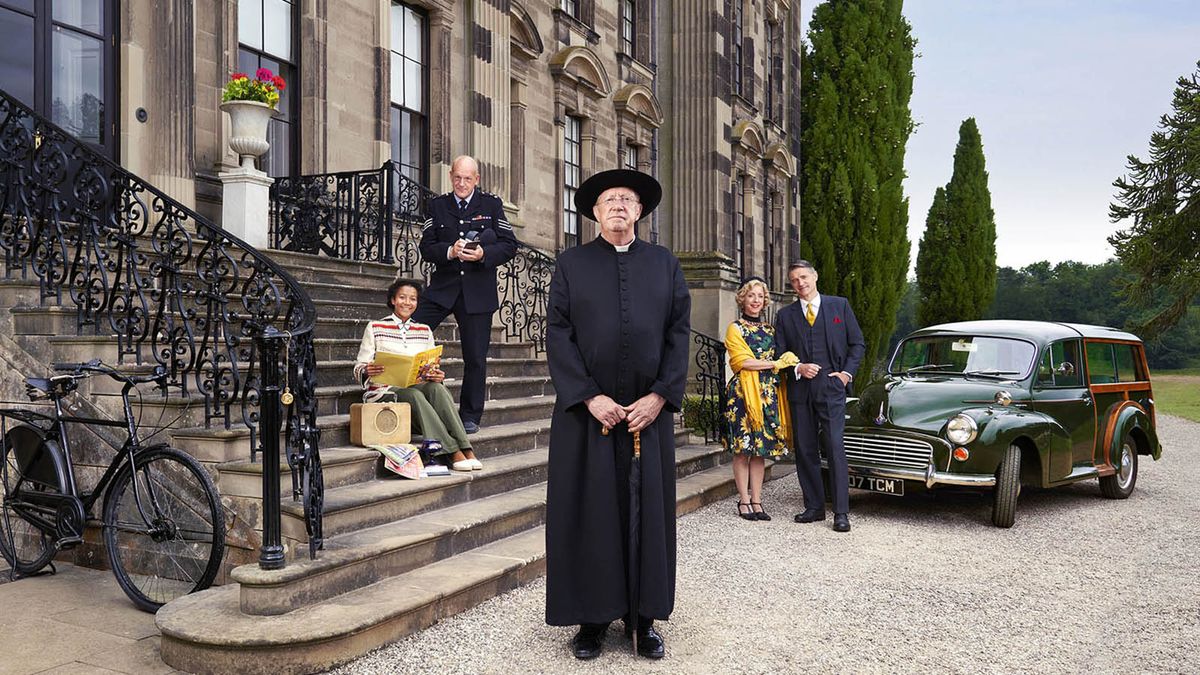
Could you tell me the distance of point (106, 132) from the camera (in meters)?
8.47

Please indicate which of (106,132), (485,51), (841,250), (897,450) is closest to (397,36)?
(485,51)

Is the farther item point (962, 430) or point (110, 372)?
point (962, 430)

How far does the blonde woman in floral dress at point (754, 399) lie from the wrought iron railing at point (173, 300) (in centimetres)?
401

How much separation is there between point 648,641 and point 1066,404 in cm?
625

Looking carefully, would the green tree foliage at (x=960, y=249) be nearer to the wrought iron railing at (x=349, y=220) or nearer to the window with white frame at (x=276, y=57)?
the wrought iron railing at (x=349, y=220)

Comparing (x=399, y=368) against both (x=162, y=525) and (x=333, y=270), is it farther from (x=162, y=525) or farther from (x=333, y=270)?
(x=333, y=270)

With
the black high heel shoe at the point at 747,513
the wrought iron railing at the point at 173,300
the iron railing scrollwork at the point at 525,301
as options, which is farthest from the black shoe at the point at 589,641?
the iron railing scrollwork at the point at 525,301

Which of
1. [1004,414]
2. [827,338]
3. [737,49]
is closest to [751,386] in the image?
[827,338]

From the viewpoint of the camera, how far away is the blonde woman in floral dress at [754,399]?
8266mm

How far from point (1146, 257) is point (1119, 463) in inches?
654

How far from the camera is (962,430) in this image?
26.1 feet

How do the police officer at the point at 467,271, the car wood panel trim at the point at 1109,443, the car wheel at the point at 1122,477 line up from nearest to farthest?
the police officer at the point at 467,271 → the car wood panel trim at the point at 1109,443 → the car wheel at the point at 1122,477

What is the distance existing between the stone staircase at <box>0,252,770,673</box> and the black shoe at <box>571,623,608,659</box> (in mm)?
898

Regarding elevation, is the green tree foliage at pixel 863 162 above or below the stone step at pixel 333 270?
above
